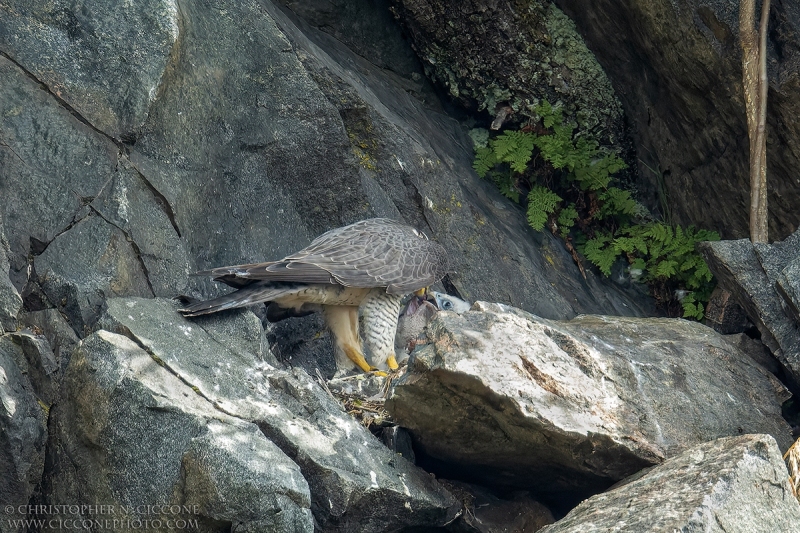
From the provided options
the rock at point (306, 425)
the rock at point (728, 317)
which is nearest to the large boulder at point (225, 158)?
the rock at point (306, 425)

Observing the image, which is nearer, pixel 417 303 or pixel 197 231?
pixel 197 231

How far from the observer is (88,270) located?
235 inches

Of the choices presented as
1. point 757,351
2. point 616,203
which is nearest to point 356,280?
point 757,351

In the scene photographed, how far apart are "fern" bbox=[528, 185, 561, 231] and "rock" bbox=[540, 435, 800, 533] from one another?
11.9 ft

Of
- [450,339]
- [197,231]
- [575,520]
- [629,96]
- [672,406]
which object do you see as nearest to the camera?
[575,520]

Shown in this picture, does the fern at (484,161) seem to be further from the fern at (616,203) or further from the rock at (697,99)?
the rock at (697,99)

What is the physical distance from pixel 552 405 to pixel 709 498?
116 cm

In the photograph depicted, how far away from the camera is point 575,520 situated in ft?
14.3

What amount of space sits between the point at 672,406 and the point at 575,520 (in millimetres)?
1453

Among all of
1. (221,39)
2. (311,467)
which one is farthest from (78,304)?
(221,39)

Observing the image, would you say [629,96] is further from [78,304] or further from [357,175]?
[78,304]

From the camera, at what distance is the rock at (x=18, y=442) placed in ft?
15.5

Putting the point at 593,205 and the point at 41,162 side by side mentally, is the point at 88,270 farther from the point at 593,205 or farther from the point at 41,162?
the point at 593,205

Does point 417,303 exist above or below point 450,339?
below
